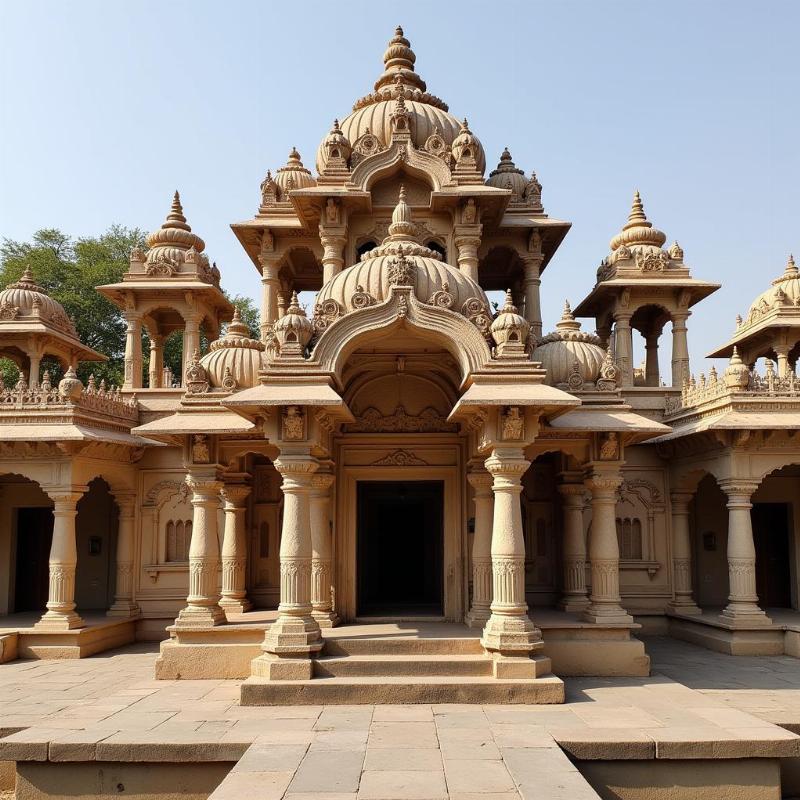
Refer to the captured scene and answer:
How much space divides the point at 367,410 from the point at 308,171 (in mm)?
6366

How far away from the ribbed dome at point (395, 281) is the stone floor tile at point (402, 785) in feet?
19.0

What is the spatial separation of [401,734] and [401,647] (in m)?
2.33

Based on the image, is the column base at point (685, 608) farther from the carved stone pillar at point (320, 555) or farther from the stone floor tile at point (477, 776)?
the stone floor tile at point (477, 776)

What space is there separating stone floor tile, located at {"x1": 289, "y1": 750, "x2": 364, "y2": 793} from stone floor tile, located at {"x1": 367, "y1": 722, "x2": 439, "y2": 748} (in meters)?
0.41

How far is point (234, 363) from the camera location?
12438 mm

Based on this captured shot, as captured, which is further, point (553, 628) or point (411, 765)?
point (553, 628)

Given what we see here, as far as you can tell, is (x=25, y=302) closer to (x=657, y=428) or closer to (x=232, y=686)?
(x=232, y=686)

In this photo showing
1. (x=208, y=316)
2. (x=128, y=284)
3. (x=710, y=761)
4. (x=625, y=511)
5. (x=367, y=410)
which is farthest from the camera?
(x=208, y=316)

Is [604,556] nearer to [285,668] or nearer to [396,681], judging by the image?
[396,681]

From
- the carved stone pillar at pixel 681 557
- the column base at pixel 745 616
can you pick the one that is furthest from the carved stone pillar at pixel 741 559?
the carved stone pillar at pixel 681 557

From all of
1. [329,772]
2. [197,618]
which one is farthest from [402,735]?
[197,618]

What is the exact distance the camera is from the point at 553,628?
1114cm

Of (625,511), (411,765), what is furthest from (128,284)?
(411,765)

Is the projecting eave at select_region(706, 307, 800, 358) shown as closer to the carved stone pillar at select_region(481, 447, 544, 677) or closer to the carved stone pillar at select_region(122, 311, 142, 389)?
the carved stone pillar at select_region(481, 447, 544, 677)
